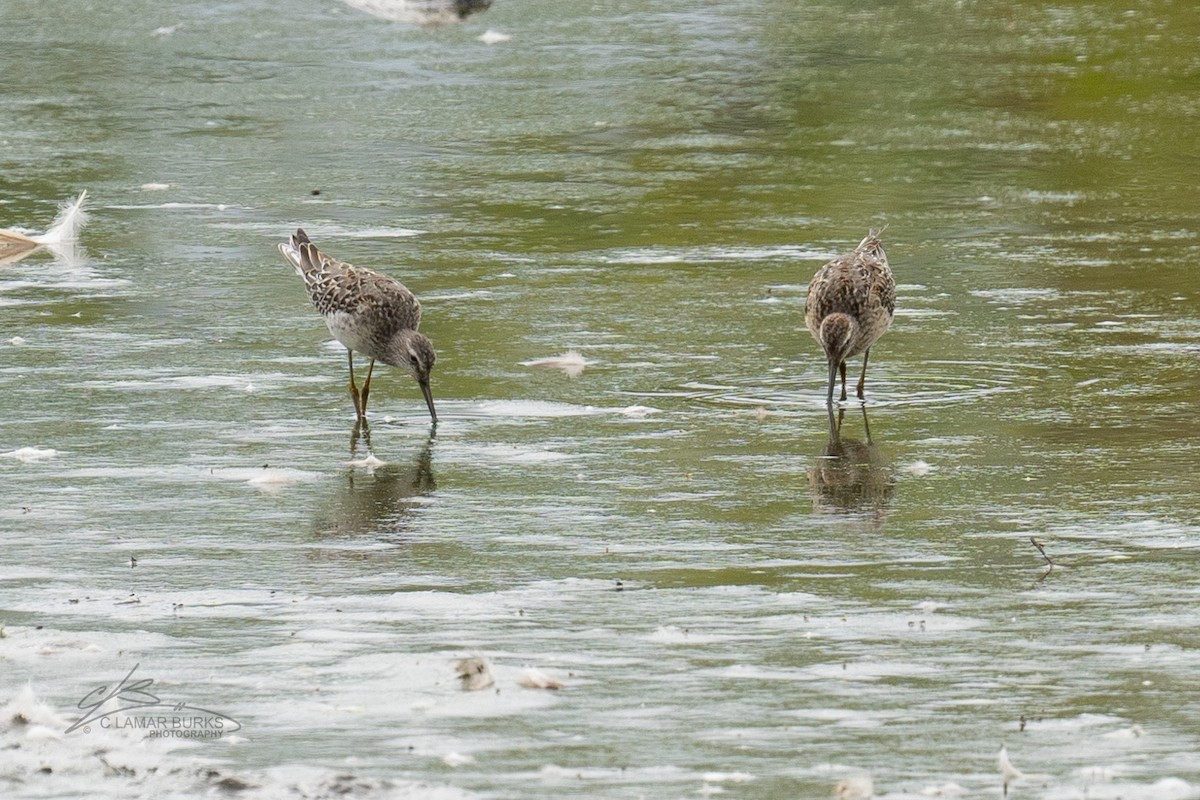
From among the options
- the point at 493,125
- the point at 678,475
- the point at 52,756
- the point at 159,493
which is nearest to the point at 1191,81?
the point at 493,125

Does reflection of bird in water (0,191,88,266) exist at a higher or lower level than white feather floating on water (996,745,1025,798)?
lower

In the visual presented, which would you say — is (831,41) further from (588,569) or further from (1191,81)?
(588,569)

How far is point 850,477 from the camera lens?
8.62m

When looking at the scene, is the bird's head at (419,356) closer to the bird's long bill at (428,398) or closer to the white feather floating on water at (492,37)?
the bird's long bill at (428,398)

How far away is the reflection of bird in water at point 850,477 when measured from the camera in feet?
27.0

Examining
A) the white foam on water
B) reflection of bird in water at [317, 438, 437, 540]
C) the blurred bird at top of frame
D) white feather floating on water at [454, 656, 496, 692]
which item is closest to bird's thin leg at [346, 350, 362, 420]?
reflection of bird in water at [317, 438, 437, 540]

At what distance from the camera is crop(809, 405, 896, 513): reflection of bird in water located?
8242mm

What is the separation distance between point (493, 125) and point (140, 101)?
3068 millimetres

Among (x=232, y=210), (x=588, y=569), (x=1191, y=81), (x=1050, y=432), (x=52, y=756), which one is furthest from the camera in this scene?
(x=1191, y=81)

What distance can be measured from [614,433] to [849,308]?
1520 millimetres

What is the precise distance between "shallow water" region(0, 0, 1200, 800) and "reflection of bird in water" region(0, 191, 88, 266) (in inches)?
6.3

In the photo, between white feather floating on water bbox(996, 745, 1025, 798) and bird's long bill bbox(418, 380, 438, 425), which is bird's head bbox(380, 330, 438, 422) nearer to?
bird's long bill bbox(418, 380, 438, 425)

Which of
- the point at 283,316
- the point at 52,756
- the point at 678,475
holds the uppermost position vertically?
the point at 52,756

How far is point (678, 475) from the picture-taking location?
864cm
